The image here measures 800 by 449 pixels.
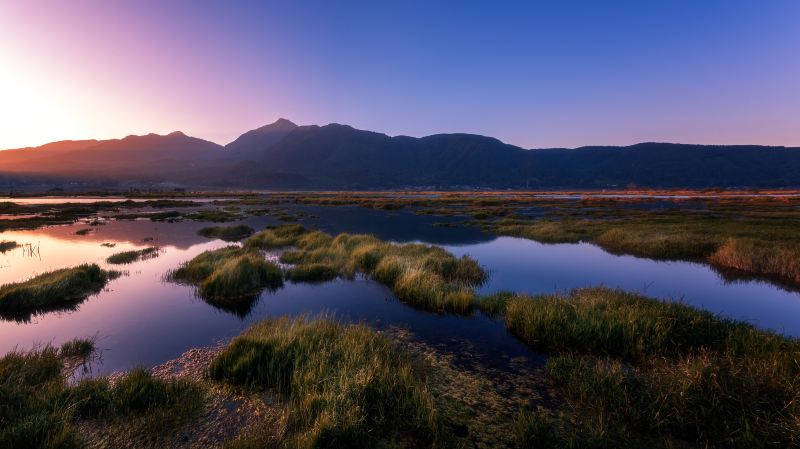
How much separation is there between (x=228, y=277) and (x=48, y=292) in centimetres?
790

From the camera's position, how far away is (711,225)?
37375 mm

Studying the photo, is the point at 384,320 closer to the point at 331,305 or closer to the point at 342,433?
the point at 331,305

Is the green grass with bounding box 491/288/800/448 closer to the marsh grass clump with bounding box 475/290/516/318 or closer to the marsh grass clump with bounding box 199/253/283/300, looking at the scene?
the marsh grass clump with bounding box 475/290/516/318

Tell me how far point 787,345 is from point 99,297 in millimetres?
26890

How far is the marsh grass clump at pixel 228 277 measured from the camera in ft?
56.2

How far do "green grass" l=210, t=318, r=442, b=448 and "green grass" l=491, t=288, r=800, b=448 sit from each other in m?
3.11

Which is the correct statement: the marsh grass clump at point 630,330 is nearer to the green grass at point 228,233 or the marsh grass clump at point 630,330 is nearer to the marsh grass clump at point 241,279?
the marsh grass clump at point 241,279

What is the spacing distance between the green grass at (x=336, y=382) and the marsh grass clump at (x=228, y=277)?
7222 millimetres

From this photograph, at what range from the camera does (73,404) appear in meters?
6.88

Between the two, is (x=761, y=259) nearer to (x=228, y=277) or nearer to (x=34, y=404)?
(x=228, y=277)

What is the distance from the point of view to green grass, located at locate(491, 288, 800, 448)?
6.33 m

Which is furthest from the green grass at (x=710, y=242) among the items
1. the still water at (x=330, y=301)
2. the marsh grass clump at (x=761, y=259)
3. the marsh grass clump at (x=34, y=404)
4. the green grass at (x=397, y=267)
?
the marsh grass clump at (x=34, y=404)

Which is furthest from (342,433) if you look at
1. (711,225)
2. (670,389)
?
(711,225)

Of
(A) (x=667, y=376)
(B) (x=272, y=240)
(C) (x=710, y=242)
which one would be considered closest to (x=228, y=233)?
(B) (x=272, y=240)
